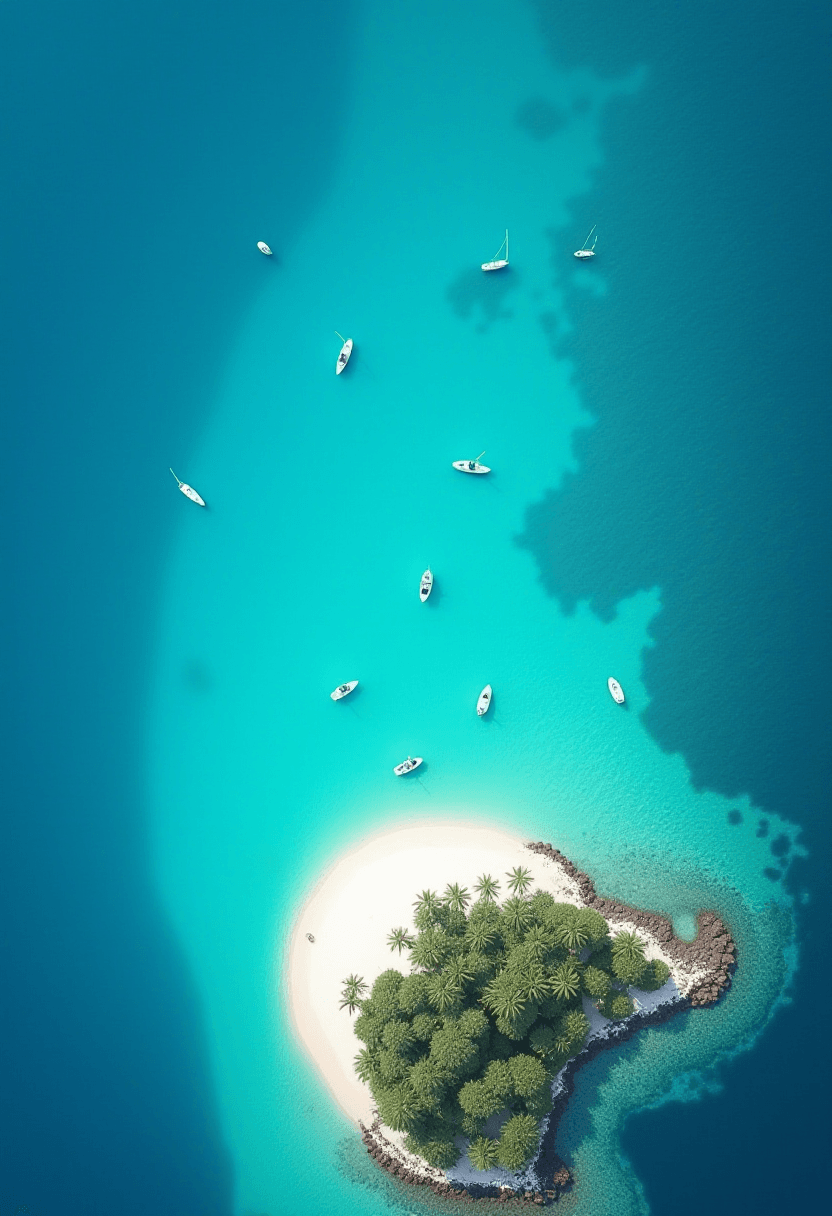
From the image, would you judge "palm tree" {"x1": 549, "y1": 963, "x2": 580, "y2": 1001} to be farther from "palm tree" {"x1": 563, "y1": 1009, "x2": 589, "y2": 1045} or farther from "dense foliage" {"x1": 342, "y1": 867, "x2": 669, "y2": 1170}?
"palm tree" {"x1": 563, "y1": 1009, "x2": 589, "y2": 1045}

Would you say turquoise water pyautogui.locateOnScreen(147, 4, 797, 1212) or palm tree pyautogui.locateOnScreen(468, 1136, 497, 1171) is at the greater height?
turquoise water pyautogui.locateOnScreen(147, 4, 797, 1212)

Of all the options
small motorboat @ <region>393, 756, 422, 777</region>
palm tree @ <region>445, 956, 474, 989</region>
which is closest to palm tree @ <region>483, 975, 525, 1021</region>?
palm tree @ <region>445, 956, 474, 989</region>

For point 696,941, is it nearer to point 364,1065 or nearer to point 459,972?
point 459,972

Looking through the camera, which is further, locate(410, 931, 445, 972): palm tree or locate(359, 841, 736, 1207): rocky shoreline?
locate(359, 841, 736, 1207): rocky shoreline

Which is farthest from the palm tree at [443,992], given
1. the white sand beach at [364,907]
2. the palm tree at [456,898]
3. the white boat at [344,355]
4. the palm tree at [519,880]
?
the white boat at [344,355]

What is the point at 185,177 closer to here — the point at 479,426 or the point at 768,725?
the point at 479,426
